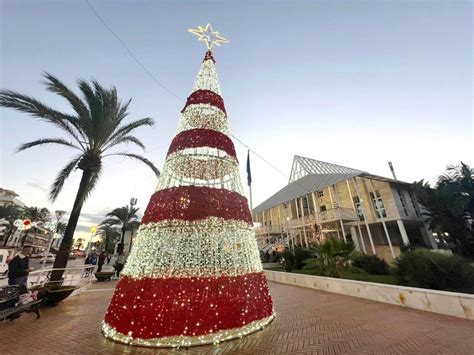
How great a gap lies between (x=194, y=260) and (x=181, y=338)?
4.31 ft

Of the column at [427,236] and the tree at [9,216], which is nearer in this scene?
the column at [427,236]

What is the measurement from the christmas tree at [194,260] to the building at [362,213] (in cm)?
1246

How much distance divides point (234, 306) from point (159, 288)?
4.96 ft

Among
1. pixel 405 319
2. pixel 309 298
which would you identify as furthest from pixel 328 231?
pixel 405 319

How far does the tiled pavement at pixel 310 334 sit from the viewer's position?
365 centimetres

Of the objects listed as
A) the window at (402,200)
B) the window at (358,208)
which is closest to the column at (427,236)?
the window at (402,200)

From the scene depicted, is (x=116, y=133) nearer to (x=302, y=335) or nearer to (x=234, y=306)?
(x=234, y=306)

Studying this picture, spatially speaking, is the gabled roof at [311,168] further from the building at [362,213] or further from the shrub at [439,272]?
the shrub at [439,272]

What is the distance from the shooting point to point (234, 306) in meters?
4.10

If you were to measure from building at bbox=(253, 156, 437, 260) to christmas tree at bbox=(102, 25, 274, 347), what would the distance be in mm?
12459

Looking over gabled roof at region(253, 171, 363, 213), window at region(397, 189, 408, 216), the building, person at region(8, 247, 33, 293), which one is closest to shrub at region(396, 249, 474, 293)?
the building

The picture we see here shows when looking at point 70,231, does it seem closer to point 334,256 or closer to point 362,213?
point 334,256

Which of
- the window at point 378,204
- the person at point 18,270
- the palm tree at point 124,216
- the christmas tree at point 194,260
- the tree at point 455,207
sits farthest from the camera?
the palm tree at point 124,216

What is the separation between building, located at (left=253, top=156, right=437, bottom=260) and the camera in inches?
626
